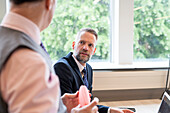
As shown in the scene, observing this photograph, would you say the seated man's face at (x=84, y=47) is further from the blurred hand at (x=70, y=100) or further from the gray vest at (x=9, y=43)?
the gray vest at (x=9, y=43)

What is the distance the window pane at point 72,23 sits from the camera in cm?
230

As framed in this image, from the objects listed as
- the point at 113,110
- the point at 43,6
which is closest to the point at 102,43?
the point at 113,110

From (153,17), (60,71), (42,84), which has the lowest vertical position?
(60,71)

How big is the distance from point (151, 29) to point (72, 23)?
3.06ft

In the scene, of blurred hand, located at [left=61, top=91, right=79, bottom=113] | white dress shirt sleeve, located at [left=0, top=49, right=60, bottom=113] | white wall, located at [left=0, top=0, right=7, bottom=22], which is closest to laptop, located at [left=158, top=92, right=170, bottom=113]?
blurred hand, located at [left=61, top=91, right=79, bottom=113]

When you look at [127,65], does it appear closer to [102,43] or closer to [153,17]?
[102,43]

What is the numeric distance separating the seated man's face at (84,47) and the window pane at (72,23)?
0.68 meters

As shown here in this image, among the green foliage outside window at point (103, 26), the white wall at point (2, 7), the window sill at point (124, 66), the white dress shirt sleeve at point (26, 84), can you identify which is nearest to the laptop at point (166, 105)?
the window sill at point (124, 66)

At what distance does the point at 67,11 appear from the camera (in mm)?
2320

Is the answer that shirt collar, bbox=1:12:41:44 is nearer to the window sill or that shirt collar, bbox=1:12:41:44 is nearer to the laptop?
the laptop

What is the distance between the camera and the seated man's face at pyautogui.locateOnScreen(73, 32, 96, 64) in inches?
64.6

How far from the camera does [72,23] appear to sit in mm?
2354

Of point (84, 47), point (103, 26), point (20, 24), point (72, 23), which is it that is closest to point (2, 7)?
point (72, 23)

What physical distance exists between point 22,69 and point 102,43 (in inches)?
78.9
